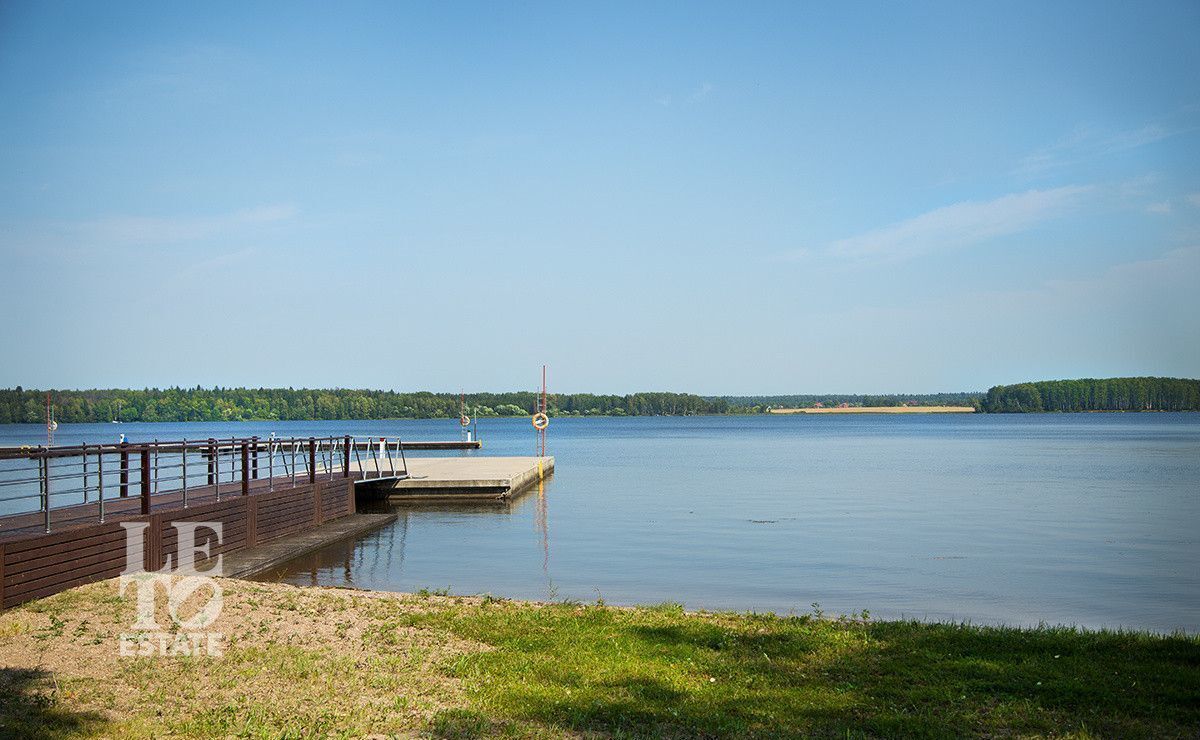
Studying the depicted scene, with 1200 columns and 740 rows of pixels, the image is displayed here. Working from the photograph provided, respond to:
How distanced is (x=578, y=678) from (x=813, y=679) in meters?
1.59

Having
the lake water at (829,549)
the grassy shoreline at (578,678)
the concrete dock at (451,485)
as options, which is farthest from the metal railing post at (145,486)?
the concrete dock at (451,485)

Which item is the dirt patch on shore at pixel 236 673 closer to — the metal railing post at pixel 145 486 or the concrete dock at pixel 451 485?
the metal railing post at pixel 145 486

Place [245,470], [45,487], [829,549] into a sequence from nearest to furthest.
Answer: [45,487] → [245,470] → [829,549]

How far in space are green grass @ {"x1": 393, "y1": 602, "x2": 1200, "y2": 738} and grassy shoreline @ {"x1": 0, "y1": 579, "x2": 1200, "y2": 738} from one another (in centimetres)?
2

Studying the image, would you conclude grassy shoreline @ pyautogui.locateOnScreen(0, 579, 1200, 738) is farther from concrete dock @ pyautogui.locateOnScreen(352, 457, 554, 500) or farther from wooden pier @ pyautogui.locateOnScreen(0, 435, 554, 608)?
concrete dock @ pyautogui.locateOnScreen(352, 457, 554, 500)

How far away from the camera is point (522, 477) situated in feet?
89.4

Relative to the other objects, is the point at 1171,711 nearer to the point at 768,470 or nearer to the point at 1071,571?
the point at 1071,571

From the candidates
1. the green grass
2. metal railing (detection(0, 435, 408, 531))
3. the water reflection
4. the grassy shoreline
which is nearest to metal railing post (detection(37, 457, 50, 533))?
metal railing (detection(0, 435, 408, 531))

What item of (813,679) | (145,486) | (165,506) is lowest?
(813,679)

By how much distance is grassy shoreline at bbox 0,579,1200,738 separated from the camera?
5336 mm

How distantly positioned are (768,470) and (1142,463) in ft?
53.1

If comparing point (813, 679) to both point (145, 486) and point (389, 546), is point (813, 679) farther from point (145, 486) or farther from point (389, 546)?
point (389, 546)

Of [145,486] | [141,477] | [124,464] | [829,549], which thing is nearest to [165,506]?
[124,464]

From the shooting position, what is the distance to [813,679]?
636 cm
